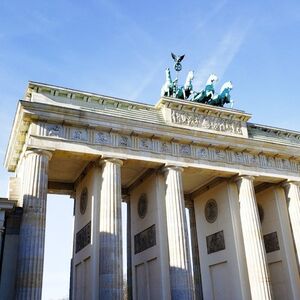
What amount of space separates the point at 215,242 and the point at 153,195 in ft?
20.7

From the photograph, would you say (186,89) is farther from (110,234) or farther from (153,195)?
(110,234)

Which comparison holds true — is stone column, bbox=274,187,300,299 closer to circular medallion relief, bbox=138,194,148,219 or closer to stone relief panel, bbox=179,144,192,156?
stone relief panel, bbox=179,144,192,156

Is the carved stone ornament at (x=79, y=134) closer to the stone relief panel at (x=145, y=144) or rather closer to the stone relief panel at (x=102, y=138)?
the stone relief panel at (x=102, y=138)

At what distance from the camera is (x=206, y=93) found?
27.2m

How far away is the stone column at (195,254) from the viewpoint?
28342 millimetres

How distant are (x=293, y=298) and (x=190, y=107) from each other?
13.8m

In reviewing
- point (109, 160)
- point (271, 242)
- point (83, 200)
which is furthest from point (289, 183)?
point (83, 200)

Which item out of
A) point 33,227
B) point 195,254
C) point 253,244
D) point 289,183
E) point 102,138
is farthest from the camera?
point 195,254

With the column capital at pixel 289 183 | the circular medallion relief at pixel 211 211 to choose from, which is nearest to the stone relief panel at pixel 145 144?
the circular medallion relief at pixel 211 211

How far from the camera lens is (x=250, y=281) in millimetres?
23031

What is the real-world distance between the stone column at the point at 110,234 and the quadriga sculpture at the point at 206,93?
8.47 metres

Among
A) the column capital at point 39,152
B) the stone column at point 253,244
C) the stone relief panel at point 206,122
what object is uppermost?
the stone relief panel at point 206,122

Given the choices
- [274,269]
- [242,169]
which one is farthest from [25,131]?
[274,269]

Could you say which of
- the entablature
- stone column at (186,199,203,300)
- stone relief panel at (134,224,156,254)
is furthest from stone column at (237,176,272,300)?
stone column at (186,199,203,300)
